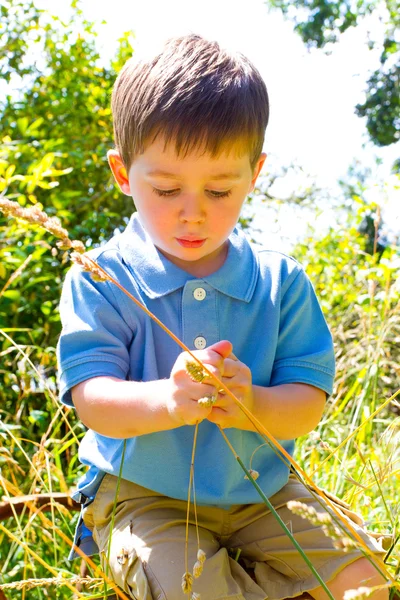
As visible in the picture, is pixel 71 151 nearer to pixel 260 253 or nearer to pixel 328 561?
pixel 260 253

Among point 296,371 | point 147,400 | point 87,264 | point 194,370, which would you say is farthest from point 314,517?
point 296,371

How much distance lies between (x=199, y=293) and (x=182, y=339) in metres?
0.11

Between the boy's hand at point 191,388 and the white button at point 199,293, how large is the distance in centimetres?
39

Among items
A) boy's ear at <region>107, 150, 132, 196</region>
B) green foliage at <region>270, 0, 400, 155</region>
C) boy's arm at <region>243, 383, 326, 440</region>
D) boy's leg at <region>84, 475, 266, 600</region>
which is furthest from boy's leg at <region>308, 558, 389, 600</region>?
green foliage at <region>270, 0, 400, 155</region>

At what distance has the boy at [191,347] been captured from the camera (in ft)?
5.23

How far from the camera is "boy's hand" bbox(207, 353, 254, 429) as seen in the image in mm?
1406

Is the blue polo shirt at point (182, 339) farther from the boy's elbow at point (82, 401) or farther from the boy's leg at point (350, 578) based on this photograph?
the boy's leg at point (350, 578)

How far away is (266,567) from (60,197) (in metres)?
2.32

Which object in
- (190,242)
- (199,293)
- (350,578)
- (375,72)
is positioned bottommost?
(350,578)

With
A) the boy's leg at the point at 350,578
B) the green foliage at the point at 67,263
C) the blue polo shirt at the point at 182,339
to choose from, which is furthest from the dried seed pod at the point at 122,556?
the green foliage at the point at 67,263

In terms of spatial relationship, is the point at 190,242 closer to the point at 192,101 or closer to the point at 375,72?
the point at 192,101

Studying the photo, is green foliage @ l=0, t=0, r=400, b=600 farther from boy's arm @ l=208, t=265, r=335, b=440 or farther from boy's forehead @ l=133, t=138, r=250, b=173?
boy's forehead @ l=133, t=138, r=250, b=173

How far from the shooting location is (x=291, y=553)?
1.70 metres

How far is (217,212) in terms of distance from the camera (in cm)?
165
